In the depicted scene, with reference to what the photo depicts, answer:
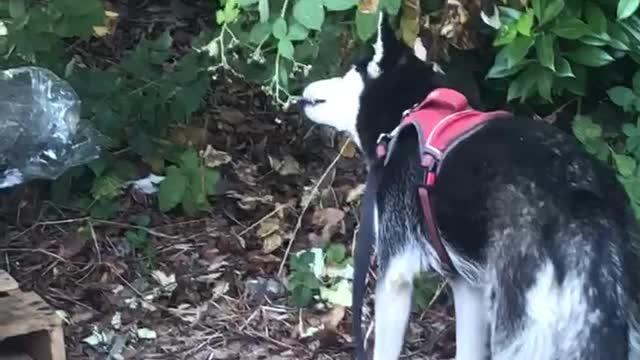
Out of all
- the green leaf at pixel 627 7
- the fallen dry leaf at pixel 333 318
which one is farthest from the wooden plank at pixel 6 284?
the green leaf at pixel 627 7

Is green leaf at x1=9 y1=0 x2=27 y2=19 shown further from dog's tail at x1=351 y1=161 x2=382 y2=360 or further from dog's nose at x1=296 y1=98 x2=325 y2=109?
dog's tail at x1=351 y1=161 x2=382 y2=360

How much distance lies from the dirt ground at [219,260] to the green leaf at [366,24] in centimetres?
81

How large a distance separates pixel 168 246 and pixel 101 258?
0.22 m

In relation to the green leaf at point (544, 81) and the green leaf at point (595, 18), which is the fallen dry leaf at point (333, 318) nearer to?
the green leaf at point (544, 81)

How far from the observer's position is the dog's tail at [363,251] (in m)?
2.92

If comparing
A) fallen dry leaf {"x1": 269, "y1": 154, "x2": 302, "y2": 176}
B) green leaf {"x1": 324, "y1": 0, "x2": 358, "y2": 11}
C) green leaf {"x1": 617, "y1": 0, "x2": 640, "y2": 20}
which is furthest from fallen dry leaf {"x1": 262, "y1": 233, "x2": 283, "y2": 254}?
green leaf {"x1": 617, "y1": 0, "x2": 640, "y2": 20}

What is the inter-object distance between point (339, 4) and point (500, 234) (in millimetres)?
1064

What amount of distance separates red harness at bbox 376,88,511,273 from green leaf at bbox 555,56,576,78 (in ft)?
1.58

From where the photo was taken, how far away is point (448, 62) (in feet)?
11.7

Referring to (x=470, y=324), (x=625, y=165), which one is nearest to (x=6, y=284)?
(x=470, y=324)

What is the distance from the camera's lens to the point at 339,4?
3.46 metres

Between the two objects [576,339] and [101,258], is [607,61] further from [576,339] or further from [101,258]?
[101,258]

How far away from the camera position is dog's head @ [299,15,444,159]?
10.0 ft

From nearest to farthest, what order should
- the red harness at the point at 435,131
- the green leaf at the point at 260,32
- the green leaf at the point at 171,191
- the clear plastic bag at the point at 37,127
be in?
1. the red harness at the point at 435,131
2. the green leaf at the point at 260,32
3. the clear plastic bag at the point at 37,127
4. the green leaf at the point at 171,191
